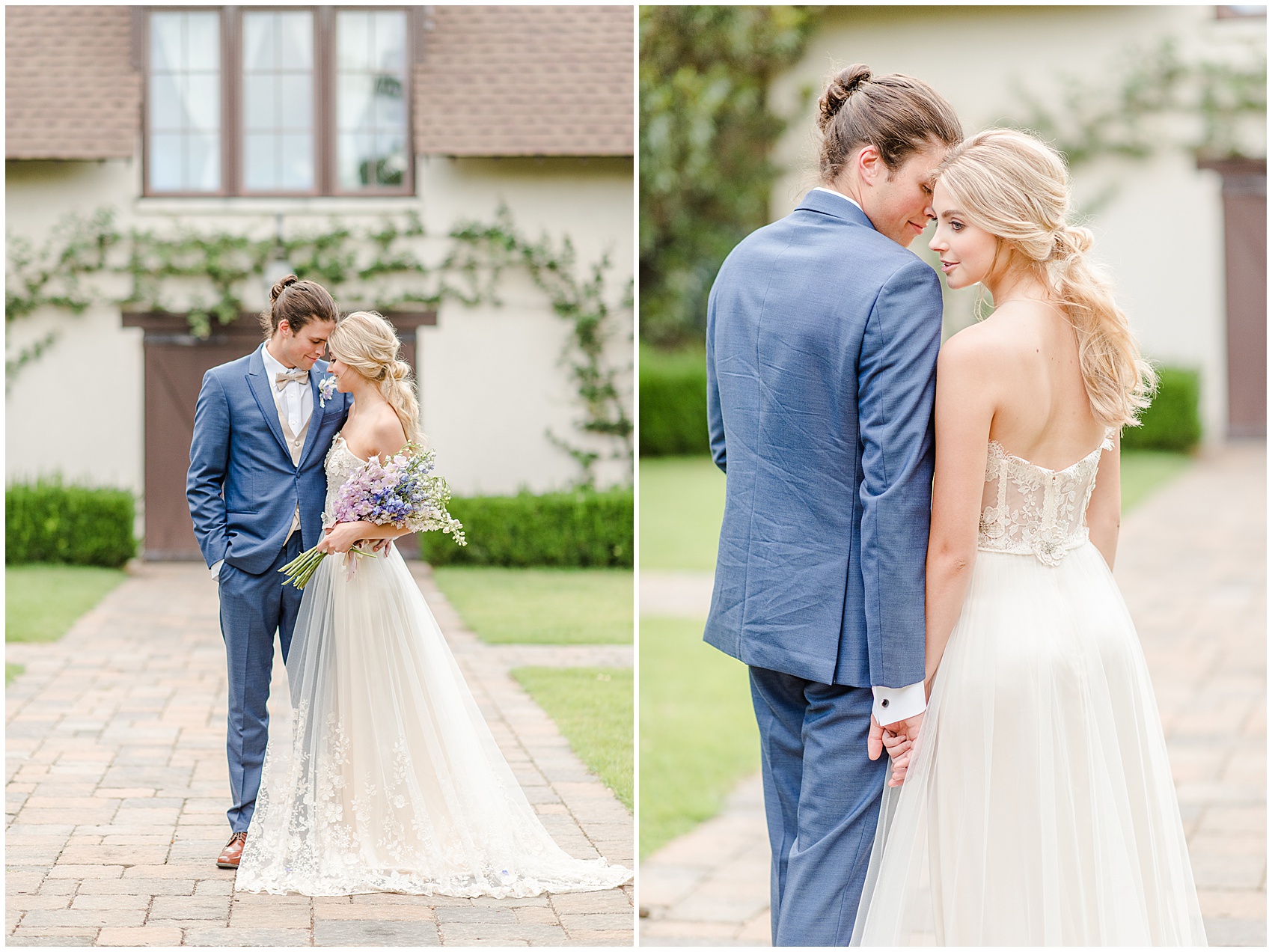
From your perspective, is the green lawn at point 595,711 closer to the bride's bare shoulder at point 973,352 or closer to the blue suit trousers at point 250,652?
the blue suit trousers at point 250,652

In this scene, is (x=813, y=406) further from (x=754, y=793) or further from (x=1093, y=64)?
(x=1093, y=64)

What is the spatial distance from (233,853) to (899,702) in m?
2.48

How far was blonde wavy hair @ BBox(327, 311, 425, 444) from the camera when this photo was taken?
3.94 meters

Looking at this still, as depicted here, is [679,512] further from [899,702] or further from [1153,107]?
[899,702]

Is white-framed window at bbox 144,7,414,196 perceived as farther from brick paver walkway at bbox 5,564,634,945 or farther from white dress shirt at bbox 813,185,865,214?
white dress shirt at bbox 813,185,865,214

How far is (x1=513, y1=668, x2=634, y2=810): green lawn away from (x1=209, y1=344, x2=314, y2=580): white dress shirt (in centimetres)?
195

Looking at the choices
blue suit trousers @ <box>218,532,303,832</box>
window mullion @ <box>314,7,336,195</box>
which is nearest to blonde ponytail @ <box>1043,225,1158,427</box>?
blue suit trousers @ <box>218,532,303,832</box>

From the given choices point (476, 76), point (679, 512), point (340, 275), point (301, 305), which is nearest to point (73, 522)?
point (340, 275)

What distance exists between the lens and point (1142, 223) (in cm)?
1673

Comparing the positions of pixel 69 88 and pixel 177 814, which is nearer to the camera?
pixel 177 814

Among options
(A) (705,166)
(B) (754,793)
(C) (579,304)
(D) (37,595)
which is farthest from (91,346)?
(B) (754,793)

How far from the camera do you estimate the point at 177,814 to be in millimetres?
4777

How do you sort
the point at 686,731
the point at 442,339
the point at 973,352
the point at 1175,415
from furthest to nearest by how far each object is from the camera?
the point at 1175,415 < the point at 442,339 < the point at 686,731 < the point at 973,352

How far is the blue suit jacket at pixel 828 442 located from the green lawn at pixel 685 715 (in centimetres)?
228
